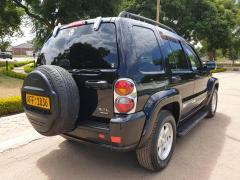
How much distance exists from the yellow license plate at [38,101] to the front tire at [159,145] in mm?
1299

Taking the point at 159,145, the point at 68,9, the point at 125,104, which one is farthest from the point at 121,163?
the point at 68,9

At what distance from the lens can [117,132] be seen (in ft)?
9.86

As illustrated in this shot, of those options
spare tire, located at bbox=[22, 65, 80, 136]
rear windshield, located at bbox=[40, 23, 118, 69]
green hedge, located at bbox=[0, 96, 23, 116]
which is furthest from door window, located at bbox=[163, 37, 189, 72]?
green hedge, located at bbox=[0, 96, 23, 116]

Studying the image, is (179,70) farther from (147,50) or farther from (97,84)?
(97,84)

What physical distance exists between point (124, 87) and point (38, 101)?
3.58ft

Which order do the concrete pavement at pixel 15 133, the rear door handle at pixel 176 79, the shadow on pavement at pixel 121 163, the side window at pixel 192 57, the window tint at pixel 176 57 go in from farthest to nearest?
the side window at pixel 192 57, the concrete pavement at pixel 15 133, the window tint at pixel 176 57, the rear door handle at pixel 176 79, the shadow on pavement at pixel 121 163

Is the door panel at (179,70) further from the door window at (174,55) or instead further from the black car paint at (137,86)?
the black car paint at (137,86)

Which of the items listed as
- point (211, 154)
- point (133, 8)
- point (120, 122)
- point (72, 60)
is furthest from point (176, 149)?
point (133, 8)

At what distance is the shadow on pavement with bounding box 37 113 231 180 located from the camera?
11.8ft

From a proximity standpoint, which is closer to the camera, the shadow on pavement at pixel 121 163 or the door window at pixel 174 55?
the shadow on pavement at pixel 121 163

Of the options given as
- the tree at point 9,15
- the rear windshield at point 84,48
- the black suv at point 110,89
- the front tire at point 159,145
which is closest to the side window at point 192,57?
the black suv at point 110,89

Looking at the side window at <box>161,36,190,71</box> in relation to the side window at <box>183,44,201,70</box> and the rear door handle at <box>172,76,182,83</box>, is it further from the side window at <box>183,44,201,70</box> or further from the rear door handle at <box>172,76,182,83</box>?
the side window at <box>183,44,201,70</box>

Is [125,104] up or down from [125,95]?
down

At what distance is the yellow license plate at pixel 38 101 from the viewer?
3.15 meters
